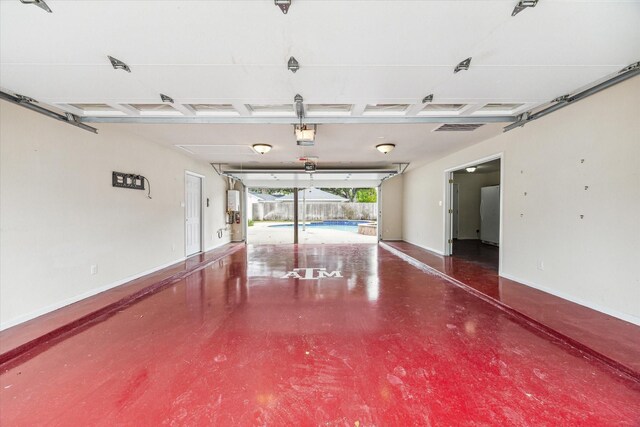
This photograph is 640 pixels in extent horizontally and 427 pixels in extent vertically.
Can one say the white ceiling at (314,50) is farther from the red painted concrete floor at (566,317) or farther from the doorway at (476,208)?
the doorway at (476,208)

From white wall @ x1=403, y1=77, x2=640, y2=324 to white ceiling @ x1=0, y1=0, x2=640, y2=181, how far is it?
1.83ft

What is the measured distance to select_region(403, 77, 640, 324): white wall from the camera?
102 inches

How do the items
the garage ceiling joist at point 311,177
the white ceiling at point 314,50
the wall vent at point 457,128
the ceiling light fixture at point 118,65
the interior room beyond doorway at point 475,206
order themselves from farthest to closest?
the interior room beyond doorway at point 475,206 → the garage ceiling joist at point 311,177 → the wall vent at point 457,128 → the ceiling light fixture at point 118,65 → the white ceiling at point 314,50

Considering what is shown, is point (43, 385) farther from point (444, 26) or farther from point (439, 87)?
point (439, 87)

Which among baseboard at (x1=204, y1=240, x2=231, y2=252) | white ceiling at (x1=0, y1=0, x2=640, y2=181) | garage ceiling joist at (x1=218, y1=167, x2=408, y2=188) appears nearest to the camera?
white ceiling at (x1=0, y1=0, x2=640, y2=181)

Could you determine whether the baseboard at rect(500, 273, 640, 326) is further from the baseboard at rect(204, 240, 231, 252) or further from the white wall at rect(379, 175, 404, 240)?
the baseboard at rect(204, 240, 231, 252)

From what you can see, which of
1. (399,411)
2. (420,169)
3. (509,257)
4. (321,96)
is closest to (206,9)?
(321,96)

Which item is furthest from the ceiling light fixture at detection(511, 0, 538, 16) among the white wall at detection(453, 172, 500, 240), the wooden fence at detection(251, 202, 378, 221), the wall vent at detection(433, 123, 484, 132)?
the wooden fence at detection(251, 202, 378, 221)

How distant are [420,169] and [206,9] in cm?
716

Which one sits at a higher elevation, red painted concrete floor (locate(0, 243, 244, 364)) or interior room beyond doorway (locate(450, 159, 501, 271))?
interior room beyond doorway (locate(450, 159, 501, 271))

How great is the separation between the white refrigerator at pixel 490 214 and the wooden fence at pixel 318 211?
376 inches

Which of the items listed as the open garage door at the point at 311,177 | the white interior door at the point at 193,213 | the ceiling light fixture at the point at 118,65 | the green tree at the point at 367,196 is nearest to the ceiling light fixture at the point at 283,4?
the ceiling light fixture at the point at 118,65

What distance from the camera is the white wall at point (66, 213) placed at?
2.65 meters

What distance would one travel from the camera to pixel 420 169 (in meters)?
7.66
